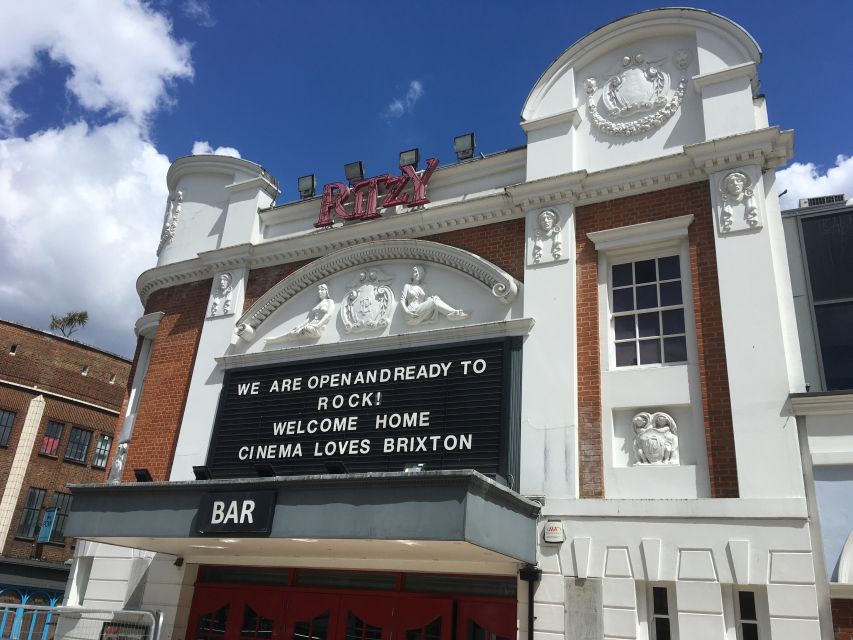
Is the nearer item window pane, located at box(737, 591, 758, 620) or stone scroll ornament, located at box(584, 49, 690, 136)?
window pane, located at box(737, 591, 758, 620)

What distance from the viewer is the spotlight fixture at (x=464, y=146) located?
13723 mm

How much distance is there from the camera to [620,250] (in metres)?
11.4

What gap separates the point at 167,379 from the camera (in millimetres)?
14680

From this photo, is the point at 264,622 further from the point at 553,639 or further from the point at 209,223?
the point at 209,223

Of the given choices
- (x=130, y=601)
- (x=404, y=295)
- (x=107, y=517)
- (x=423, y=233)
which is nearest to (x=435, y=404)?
(x=404, y=295)

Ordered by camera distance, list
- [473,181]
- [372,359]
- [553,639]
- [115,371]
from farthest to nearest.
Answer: [115,371] < [473,181] < [372,359] < [553,639]

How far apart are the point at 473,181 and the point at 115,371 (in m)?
26.1

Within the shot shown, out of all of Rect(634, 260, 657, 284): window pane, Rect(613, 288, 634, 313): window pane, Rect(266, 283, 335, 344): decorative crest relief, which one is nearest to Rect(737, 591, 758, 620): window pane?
Rect(613, 288, 634, 313): window pane

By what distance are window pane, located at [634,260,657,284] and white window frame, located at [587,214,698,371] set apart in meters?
0.08

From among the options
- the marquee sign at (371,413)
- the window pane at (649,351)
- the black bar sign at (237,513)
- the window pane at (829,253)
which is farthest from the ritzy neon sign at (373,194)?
the window pane at (829,253)

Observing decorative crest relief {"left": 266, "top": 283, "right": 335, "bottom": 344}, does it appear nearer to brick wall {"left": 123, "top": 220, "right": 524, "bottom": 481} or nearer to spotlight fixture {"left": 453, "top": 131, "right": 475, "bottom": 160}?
brick wall {"left": 123, "top": 220, "right": 524, "bottom": 481}

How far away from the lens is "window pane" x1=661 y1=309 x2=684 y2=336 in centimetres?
1057

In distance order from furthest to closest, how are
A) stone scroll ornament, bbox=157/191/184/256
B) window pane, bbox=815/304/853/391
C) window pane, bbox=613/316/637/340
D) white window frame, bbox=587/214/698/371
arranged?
stone scroll ornament, bbox=157/191/184/256 → window pane, bbox=613/316/637/340 → white window frame, bbox=587/214/698/371 → window pane, bbox=815/304/853/391

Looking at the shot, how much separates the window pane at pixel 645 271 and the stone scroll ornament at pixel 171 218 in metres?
10.7
